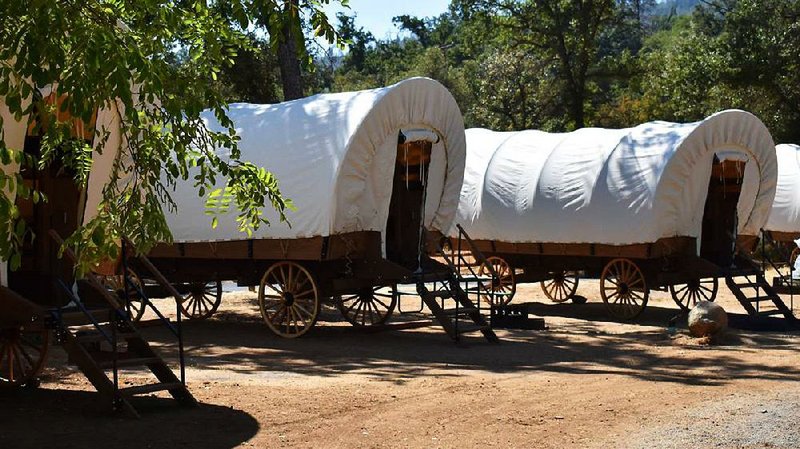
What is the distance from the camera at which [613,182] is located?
55.3 feet

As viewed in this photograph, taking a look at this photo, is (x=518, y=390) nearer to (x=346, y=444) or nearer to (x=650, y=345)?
(x=346, y=444)

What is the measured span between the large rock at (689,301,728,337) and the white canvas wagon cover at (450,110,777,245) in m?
2.28

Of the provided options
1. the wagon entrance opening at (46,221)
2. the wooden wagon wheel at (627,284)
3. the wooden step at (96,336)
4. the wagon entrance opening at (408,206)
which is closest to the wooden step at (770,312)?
the wooden wagon wheel at (627,284)

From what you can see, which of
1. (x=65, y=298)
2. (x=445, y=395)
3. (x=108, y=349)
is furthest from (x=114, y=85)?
(x=445, y=395)

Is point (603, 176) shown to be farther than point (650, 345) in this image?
Yes

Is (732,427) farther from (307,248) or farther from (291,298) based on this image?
(291,298)

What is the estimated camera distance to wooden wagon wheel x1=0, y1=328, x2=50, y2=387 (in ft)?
32.5

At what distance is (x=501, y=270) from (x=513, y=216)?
1.27m

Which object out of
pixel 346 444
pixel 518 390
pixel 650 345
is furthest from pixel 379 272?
Result: pixel 346 444

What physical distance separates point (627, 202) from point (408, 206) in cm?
343

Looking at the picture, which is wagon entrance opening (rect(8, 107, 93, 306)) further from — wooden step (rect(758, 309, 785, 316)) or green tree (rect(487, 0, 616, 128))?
green tree (rect(487, 0, 616, 128))

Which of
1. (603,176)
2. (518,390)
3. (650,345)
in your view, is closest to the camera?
(518,390)

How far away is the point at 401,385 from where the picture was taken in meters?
10.5

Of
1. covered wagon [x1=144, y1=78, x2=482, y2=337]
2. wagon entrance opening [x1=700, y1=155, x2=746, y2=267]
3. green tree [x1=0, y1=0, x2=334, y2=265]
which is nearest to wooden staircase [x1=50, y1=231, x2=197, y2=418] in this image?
green tree [x1=0, y1=0, x2=334, y2=265]
